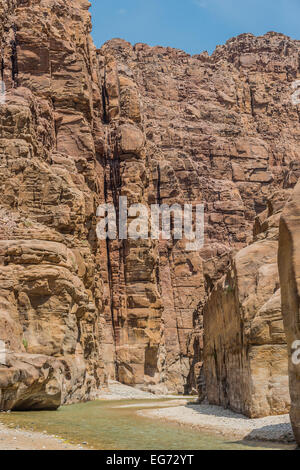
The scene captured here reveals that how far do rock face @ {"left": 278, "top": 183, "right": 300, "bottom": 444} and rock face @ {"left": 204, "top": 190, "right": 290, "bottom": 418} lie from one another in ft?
23.3

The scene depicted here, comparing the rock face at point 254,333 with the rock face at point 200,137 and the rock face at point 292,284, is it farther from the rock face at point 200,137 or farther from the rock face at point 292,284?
the rock face at point 200,137

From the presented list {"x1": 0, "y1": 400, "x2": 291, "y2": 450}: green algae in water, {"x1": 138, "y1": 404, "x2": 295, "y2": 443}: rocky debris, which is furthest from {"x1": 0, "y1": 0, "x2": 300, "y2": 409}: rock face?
{"x1": 138, "y1": 404, "x2": 295, "y2": 443}: rocky debris

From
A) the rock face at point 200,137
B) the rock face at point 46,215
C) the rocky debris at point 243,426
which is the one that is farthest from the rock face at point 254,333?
the rock face at point 200,137

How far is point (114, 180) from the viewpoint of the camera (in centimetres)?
7356

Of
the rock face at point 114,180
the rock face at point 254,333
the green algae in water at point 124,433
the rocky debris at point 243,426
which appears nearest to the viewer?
the green algae in water at point 124,433

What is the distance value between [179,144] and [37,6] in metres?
44.0

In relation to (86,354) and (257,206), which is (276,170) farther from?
(86,354)

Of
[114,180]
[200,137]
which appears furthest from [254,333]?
[200,137]

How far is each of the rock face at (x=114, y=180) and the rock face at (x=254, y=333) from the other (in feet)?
1.31

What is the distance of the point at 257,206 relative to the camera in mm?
103375

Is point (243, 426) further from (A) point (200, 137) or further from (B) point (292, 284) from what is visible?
(A) point (200, 137)

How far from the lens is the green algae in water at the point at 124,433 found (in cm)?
1451

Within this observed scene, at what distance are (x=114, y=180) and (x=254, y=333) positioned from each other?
54971 millimetres
